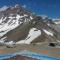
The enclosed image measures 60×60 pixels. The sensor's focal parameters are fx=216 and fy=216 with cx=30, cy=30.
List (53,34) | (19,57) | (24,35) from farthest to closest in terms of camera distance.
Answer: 1. (53,34)
2. (24,35)
3. (19,57)

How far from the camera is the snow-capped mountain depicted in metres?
7.23

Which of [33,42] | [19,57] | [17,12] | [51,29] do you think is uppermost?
[17,12]

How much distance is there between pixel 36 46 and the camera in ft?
23.7

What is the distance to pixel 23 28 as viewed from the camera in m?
7.16

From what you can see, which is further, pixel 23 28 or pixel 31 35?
pixel 31 35

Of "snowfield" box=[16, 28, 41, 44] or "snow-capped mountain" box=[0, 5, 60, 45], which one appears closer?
"snow-capped mountain" box=[0, 5, 60, 45]

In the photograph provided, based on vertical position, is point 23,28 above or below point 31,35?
above

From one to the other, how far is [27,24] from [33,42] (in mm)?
694

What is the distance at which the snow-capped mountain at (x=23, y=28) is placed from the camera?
23.7 feet

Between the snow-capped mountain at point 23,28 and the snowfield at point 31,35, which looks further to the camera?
the snowfield at point 31,35

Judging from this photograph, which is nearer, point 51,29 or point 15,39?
point 15,39

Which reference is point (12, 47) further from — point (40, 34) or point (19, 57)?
point (19, 57)

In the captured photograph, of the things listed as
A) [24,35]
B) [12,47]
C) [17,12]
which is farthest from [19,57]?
[17,12]

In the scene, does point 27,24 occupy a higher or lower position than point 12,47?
Answer: higher
